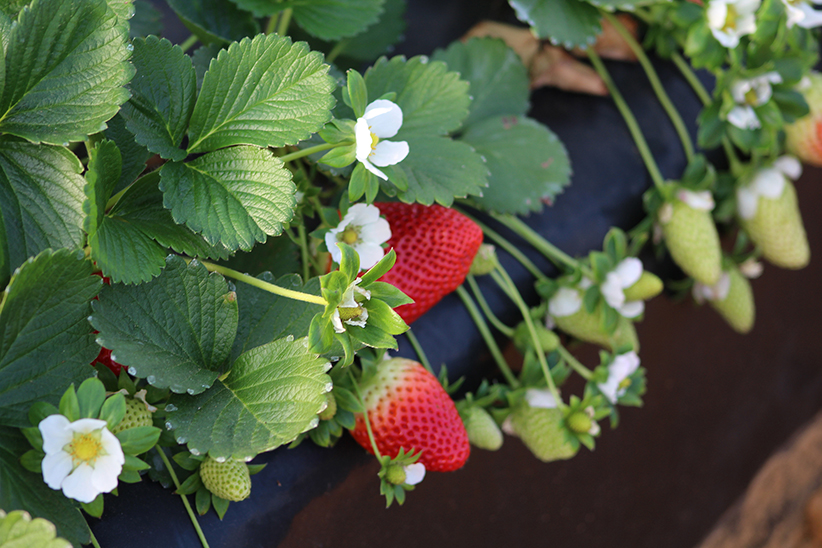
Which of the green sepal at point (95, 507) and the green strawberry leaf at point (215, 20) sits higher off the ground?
the green strawberry leaf at point (215, 20)

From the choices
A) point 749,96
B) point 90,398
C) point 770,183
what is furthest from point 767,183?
point 90,398

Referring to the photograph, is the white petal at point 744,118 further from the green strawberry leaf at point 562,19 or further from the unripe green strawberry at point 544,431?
the unripe green strawberry at point 544,431

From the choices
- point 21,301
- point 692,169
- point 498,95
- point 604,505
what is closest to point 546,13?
point 498,95

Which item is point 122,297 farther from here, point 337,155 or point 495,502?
point 495,502

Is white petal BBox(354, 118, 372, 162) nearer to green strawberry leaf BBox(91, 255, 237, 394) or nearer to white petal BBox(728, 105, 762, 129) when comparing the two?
green strawberry leaf BBox(91, 255, 237, 394)

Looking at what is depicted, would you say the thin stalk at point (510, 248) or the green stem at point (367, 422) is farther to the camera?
the thin stalk at point (510, 248)

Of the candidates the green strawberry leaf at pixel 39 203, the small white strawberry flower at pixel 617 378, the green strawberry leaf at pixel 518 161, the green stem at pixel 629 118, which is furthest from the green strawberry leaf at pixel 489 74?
the green strawberry leaf at pixel 39 203

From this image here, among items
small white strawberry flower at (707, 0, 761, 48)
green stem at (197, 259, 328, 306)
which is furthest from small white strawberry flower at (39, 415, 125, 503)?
small white strawberry flower at (707, 0, 761, 48)
